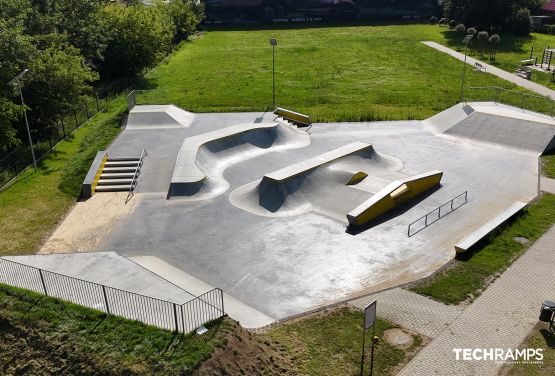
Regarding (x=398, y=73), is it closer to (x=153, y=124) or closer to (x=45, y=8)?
(x=153, y=124)

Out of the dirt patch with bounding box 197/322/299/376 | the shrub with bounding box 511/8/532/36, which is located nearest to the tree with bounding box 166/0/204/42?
the shrub with bounding box 511/8/532/36

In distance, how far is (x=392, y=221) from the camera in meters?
21.5

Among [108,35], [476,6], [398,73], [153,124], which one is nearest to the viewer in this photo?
[153,124]

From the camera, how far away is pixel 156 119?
112ft

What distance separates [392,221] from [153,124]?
18.8 metres

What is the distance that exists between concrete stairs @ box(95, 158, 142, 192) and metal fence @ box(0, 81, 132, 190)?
4.98 metres

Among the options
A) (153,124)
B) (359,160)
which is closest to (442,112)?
(359,160)

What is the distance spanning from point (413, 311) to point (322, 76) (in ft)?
118

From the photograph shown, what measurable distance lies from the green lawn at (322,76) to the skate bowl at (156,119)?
3.73 metres

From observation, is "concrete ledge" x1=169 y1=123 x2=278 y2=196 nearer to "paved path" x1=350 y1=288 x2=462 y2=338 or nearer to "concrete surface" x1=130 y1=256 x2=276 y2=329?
"concrete surface" x1=130 y1=256 x2=276 y2=329

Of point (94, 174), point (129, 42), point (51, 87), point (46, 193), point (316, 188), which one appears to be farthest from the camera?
point (129, 42)

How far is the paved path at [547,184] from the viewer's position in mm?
24375

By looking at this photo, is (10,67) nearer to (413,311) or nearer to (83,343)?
(83,343)

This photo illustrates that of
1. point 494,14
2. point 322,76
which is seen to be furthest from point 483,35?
point 322,76
